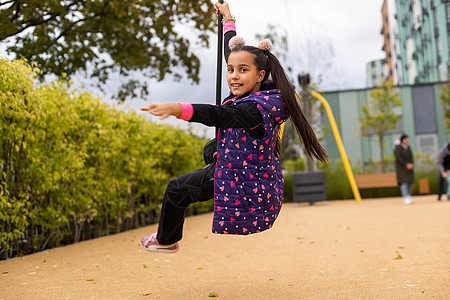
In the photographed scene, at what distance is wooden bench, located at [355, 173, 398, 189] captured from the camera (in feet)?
58.1

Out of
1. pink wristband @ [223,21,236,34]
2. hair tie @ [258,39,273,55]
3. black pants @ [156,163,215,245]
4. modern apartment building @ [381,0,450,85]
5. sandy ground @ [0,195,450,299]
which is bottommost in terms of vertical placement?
sandy ground @ [0,195,450,299]

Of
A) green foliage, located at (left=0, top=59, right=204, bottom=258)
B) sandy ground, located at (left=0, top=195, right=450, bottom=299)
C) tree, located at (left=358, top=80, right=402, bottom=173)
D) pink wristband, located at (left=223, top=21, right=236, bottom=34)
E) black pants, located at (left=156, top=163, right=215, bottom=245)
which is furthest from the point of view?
tree, located at (left=358, top=80, right=402, bottom=173)

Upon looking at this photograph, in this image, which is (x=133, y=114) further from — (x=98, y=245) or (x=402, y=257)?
(x=402, y=257)

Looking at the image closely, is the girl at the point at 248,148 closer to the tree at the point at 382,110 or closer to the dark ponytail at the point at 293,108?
the dark ponytail at the point at 293,108


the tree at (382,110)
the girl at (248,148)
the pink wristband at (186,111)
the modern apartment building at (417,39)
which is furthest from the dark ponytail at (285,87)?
the modern apartment building at (417,39)

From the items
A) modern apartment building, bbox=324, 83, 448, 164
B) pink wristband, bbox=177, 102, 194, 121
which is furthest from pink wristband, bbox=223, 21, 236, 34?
modern apartment building, bbox=324, 83, 448, 164

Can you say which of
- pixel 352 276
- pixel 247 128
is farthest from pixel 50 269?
pixel 247 128

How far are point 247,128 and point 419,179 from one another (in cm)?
1711

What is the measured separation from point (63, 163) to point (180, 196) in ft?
12.7

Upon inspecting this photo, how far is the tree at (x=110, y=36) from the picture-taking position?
31.4 ft

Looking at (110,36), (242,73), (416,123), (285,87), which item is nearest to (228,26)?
(242,73)

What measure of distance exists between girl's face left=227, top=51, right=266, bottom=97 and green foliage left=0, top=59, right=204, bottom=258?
3224 millimetres

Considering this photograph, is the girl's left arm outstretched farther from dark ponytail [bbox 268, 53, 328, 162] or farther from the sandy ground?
the sandy ground

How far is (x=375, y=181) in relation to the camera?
17.8 m
